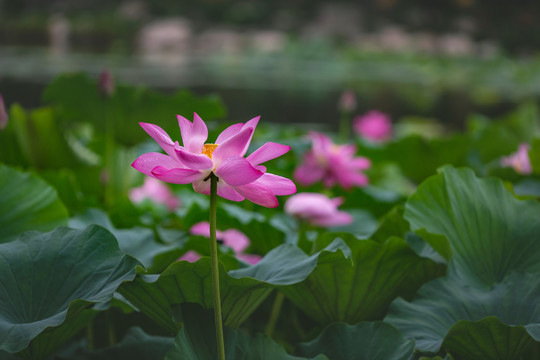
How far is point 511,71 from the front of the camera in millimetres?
8469

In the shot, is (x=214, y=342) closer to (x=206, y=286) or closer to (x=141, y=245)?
(x=206, y=286)

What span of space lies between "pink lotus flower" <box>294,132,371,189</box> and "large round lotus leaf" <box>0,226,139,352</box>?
18.9 inches

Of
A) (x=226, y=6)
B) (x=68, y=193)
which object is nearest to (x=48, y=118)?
(x=68, y=193)

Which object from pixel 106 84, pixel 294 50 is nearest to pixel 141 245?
pixel 106 84

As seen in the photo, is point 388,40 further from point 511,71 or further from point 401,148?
point 401,148

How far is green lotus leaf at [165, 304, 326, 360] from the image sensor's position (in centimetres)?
39

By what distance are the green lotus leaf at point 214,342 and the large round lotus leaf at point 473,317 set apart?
10 cm

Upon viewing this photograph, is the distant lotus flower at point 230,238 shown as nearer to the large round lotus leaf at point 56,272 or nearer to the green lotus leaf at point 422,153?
the large round lotus leaf at point 56,272

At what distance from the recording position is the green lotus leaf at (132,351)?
1.41 feet

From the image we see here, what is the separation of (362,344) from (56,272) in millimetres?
212

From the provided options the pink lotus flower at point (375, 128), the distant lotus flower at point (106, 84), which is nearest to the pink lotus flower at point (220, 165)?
the distant lotus flower at point (106, 84)

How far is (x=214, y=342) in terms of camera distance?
391 millimetres

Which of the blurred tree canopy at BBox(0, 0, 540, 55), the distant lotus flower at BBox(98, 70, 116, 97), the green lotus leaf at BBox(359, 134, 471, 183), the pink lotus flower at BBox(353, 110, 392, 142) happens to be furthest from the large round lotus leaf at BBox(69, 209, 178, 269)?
the blurred tree canopy at BBox(0, 0, 540, 55)

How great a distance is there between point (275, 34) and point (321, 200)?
14.7m
